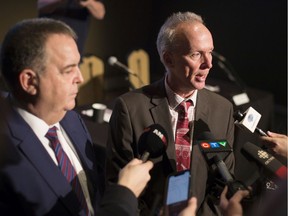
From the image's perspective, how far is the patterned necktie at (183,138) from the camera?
1.72 metres

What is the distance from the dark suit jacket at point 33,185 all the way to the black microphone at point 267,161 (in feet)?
1.53

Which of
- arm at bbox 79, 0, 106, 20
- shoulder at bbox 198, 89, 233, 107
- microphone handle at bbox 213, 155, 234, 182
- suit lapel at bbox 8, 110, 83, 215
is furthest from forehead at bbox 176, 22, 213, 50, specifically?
arm at bbox 79, 0, 106, 20

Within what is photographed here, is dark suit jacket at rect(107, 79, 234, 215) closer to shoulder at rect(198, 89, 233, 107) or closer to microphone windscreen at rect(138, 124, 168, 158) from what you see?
shoulder at rect(198, 89, 233, 107)

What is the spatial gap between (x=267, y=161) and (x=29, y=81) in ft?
2.75

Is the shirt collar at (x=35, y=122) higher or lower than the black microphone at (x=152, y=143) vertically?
higher

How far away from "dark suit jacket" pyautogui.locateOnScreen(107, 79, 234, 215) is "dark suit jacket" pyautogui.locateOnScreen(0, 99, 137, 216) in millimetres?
471

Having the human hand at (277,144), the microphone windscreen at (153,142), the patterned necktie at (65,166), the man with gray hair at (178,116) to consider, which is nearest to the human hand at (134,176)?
the microphone windscreen at (153,142)

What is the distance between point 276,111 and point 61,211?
4.34m

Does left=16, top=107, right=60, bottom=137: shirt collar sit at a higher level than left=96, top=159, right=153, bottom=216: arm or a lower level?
higher

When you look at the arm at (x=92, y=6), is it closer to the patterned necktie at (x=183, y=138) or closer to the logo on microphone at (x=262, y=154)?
the patterned necktie at (x=183, y=138)

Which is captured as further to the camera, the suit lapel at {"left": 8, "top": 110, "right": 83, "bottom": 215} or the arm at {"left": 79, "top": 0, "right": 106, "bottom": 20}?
the arm at {"left": 79, "top": 0, "right": 106, "bottom": 20}

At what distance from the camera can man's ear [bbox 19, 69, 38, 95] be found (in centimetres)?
117

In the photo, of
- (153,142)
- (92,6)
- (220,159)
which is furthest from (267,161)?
(92,6)

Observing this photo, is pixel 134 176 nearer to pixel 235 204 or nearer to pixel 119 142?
pixel 235 204
